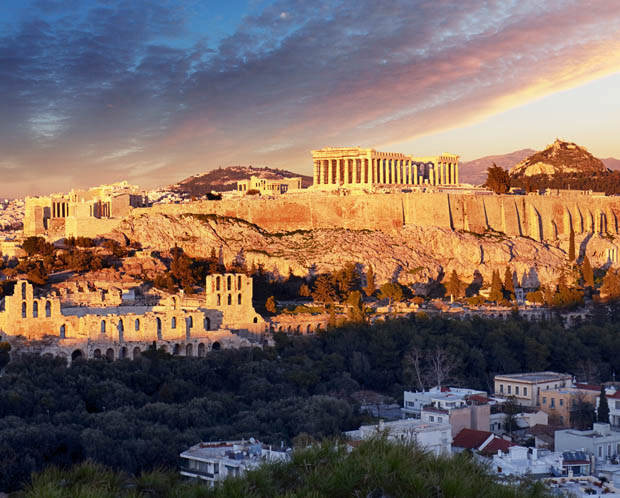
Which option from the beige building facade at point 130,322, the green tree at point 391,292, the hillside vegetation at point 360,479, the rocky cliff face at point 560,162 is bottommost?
the hillside vegetation at point 360,479

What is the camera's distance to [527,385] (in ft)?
127

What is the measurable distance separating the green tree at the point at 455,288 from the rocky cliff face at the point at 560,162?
6055 centimetres

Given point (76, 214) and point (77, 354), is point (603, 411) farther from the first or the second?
point (76, 214)

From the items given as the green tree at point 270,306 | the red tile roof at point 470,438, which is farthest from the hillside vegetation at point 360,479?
the green tree at point 270,306

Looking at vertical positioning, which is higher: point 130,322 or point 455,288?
point 455,288

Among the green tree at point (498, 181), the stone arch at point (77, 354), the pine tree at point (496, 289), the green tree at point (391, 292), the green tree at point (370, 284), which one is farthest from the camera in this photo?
the green tree at point (498, 181)

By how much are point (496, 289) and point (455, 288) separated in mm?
2255

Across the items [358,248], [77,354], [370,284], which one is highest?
[358,248]

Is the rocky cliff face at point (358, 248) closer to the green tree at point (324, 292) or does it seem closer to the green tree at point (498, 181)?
the green tree at point (324, 292)

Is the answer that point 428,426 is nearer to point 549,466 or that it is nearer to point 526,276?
point 549,466

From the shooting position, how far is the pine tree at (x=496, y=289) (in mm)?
54781

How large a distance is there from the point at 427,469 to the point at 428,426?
18.2 metres

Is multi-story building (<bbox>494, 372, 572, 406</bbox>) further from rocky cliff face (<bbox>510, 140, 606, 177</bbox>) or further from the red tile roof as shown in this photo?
rocky cliff face (<bbox>510, 140, 606, 177</bbox>)

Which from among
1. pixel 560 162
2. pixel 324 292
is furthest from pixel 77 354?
pixel 560 162
